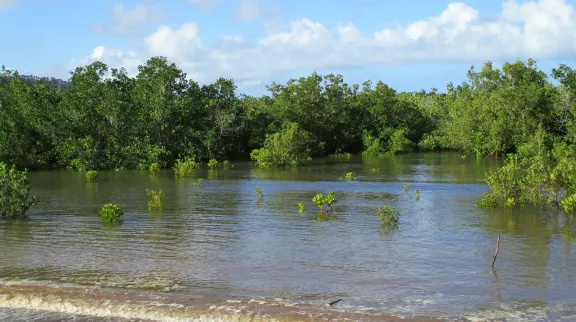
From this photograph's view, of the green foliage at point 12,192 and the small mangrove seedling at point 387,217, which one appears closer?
the small mangrove seedling at point 387,217

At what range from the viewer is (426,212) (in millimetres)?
19422

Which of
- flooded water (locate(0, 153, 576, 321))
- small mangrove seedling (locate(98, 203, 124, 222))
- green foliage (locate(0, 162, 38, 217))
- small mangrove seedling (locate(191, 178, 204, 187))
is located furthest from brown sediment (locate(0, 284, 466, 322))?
small mangrove seedling (locate(191, 178, 204, 187))

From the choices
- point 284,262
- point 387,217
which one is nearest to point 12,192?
point 284,262

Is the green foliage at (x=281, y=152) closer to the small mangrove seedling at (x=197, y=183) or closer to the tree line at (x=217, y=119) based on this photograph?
the tree line at (x=217, y=119)

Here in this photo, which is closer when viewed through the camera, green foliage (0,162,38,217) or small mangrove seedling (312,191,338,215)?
green foliage (0,162,38,217)

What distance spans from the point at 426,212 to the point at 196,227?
25.3 feet

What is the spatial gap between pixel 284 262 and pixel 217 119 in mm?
35336

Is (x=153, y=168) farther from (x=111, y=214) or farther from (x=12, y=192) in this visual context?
(x=111, y=214)

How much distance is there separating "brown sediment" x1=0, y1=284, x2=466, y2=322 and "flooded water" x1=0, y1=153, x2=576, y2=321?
0.09 ft

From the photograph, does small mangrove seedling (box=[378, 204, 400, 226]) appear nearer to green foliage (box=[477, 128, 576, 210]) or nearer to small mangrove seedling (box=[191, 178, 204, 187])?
green foliage (box=[477, 128, 576, 210])

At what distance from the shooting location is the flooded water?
32.5 ft

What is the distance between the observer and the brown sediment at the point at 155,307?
30.8 ft

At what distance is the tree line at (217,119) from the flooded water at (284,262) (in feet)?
59.8

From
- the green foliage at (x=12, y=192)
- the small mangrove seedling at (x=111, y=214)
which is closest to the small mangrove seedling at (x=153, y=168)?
the green foliage at (x=12, y=192)
